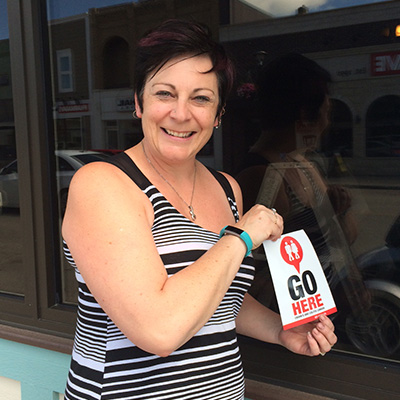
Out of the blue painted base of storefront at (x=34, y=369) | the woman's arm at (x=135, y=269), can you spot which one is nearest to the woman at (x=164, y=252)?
the woman's arm at (x=135, y=269)

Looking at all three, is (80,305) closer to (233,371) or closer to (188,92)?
(233,371)

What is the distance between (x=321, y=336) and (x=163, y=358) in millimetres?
418

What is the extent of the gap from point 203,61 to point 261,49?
2259 mm

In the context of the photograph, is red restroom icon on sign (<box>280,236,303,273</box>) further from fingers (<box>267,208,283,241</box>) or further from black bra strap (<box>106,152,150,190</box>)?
black bra strap (<box>106,152,150,190</box>)

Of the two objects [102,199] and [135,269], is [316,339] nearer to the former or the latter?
[135,269]

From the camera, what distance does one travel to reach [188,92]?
1173 mm

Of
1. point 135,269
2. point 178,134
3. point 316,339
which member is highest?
point 178,134

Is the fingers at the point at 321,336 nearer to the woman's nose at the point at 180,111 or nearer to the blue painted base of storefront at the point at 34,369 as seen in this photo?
the woman's nose at the point at 180,111

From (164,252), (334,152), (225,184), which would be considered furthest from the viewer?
(334,152)

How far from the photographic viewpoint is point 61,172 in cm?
242

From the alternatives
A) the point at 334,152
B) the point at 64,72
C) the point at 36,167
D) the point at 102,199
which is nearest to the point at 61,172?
the point at 36,167

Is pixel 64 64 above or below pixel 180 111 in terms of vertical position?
above

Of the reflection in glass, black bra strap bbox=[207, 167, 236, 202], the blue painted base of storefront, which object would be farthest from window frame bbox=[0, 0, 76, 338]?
black bra strap bbox=[207, 167, 236, 202]

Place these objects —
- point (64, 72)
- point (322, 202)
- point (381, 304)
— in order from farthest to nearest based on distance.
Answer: point (64, 72), point (381, 304), point (322, 202)
